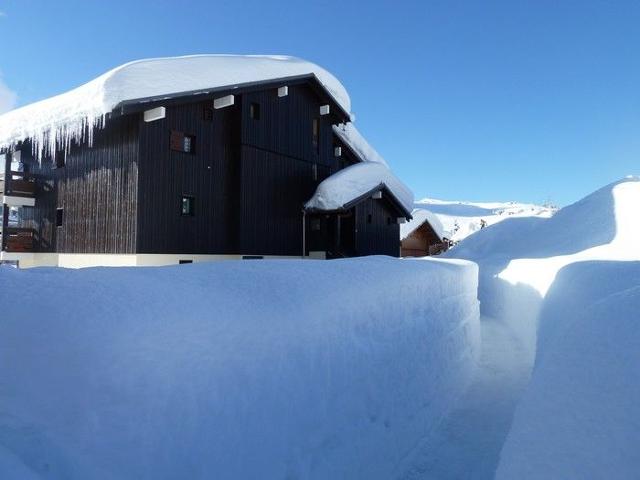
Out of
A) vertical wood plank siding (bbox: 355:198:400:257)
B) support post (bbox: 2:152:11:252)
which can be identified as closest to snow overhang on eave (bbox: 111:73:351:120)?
vertical wood plank siding (bbox: 355:198:400:257)

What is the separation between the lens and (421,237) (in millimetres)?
30797

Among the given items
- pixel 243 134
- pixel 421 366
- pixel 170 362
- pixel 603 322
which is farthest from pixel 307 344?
pixel 243 134

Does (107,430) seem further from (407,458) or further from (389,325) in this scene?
(407,458)

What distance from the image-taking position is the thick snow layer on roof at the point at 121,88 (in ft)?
37.8

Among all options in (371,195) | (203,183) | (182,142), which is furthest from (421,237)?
(182,142)

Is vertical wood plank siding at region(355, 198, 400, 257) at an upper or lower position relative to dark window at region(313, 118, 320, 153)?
lower

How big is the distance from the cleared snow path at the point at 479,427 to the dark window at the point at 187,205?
31.2 ft

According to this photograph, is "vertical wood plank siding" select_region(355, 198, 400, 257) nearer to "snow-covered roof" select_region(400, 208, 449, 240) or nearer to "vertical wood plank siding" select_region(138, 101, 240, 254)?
"vertical wood plank siding" select_region(138, 101, 240, 254)

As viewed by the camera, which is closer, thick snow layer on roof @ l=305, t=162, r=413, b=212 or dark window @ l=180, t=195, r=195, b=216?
dark window @ l=180, t=195, r=195, b=216

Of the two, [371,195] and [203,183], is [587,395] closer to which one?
[203,183]

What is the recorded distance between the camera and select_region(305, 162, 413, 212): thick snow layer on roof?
1577 centimetres

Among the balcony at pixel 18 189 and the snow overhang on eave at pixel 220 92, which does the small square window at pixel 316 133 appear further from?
the balcony at pixel 18 189

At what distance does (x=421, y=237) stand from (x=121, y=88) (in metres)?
23.4

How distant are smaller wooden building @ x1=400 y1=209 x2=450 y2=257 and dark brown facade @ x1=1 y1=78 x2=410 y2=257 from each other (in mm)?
11263
